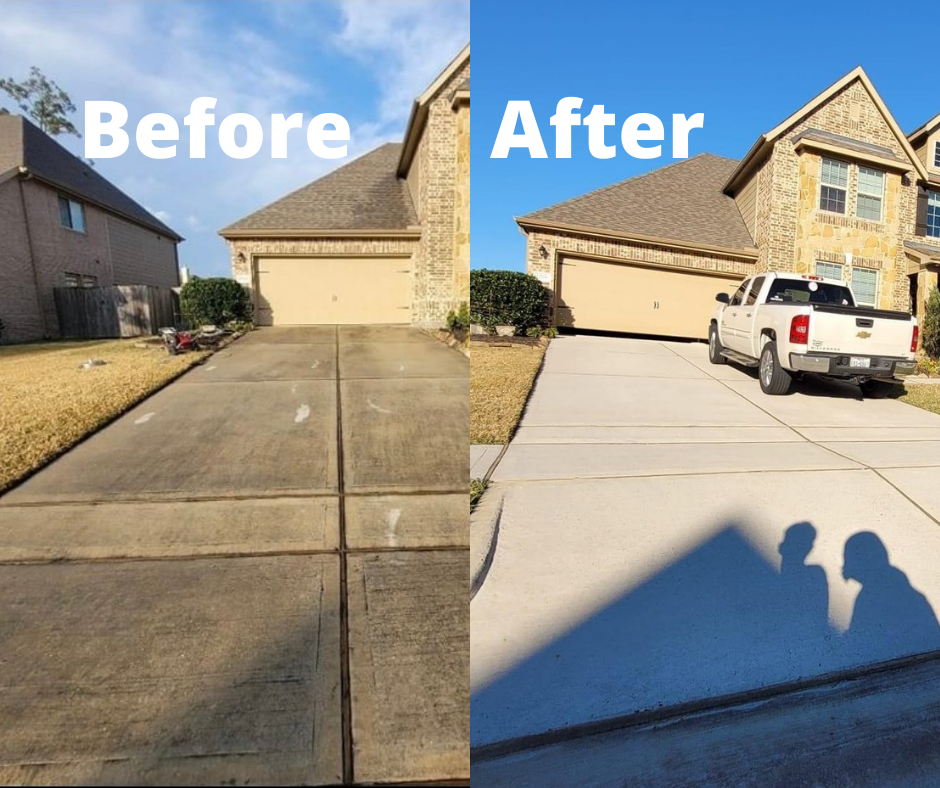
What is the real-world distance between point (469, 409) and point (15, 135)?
19.9 metres

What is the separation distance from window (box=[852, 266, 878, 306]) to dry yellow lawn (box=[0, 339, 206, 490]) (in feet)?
54.4

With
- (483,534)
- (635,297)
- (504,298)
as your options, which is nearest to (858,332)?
(483,534)

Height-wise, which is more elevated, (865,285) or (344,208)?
(344,208)

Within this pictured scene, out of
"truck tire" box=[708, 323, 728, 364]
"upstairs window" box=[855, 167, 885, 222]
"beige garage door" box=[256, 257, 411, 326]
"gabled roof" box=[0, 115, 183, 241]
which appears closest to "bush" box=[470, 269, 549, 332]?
"truck tire" box=[708, 323, 728, 364]

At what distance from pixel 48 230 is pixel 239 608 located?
20.0 m

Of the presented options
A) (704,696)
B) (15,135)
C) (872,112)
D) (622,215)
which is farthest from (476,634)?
(15,135)

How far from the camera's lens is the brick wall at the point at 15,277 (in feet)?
53.9

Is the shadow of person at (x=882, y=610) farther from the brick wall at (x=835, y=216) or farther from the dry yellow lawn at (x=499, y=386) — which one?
the brick wall at (x=835, y=216)

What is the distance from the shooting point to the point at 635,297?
51.2 ft

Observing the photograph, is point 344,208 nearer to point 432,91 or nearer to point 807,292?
point 432,91

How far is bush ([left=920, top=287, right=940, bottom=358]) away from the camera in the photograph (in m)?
14.4

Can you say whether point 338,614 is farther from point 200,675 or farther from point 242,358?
point 242,358

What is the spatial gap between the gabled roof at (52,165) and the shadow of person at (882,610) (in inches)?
838

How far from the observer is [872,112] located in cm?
1689
